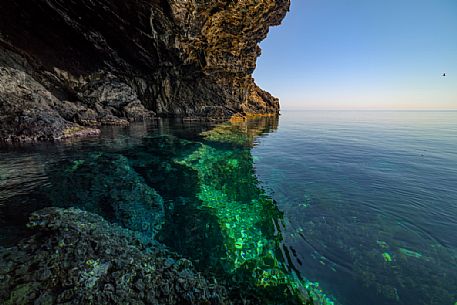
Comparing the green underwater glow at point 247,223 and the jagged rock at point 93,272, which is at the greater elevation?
the jagged rock at point 93,272

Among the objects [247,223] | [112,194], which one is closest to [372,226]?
[247,223]

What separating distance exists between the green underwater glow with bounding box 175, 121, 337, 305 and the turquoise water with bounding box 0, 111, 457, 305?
0.04 meters

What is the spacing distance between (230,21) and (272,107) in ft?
127

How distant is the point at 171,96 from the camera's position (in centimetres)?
4591

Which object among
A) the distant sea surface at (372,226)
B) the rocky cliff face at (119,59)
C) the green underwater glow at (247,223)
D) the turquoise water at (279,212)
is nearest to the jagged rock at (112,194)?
the turquoise water at (279,212)

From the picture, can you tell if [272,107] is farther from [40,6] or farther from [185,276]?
[185,276]

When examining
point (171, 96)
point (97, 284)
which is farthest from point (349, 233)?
point (171, 96)

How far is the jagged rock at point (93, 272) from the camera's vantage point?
406 centimetres

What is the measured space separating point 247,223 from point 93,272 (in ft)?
15.9

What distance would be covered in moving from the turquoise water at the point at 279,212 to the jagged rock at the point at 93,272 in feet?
2.26

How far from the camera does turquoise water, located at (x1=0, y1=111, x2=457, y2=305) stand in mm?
5180

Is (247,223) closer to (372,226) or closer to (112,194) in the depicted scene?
(372,226)

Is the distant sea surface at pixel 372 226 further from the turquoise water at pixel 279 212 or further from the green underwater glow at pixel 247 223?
the green underwater glow at pixel 247 223

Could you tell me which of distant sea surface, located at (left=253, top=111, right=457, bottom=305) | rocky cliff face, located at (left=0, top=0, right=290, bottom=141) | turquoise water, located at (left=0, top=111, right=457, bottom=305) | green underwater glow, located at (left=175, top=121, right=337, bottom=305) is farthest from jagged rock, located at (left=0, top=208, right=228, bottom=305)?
rocky cliff face, located at (left=0, top=0, right=290, bottom=141)
